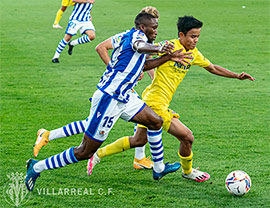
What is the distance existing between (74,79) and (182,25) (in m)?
5.66

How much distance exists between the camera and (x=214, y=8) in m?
25.2

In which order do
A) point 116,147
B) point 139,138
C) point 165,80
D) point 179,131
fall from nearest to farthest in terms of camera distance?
point 179,131
point 165,80
point 139,138
point 116,147

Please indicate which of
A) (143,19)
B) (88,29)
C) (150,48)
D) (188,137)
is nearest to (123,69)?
(150,48)

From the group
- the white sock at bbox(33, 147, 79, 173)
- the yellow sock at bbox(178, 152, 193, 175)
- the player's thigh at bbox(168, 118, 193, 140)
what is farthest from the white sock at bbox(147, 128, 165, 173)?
the white sock at bbox(33, 147, 79, 173)

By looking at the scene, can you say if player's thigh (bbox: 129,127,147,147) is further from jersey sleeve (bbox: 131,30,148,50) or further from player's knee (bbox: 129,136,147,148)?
jersey sleeve (bbox: 131,30,148,50)

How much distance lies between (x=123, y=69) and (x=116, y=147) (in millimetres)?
1287

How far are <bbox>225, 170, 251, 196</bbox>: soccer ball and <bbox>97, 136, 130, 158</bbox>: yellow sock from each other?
1.29 meters

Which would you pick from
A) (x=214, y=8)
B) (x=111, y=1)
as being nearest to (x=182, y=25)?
(x=214, y=8)

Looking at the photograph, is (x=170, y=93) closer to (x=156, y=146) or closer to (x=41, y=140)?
(x=156, y=146)

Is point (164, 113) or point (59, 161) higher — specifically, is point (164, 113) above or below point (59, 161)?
above

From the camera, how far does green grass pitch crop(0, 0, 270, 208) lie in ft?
16.7

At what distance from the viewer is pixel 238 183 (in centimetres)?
496

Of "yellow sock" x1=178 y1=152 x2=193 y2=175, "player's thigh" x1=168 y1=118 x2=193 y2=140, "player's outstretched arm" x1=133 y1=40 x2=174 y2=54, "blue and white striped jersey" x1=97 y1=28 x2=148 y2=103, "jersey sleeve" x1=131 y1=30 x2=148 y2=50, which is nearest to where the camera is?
"player's outstretched arm" x1=133 y1=40 x2=174 y2=54

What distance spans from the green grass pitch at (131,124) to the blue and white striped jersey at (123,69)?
3.59 ft
